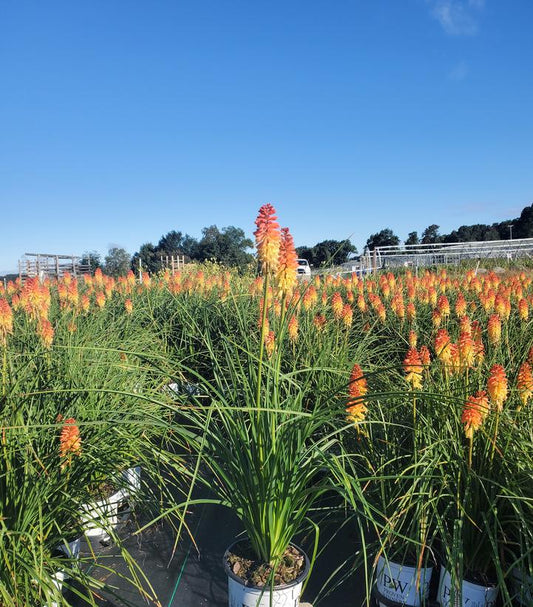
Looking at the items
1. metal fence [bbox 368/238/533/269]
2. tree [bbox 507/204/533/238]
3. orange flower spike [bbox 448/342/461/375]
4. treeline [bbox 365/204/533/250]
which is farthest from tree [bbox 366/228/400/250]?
orange flower spike [bbox 448/342/461/375]

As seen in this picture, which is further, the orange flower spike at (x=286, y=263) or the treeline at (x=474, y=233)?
the treeline at (x=474, y=233)

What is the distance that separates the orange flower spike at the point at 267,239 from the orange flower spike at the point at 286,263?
0.06 meters

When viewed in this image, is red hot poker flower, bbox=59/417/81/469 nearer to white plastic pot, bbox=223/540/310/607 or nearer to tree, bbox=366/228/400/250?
white plastic pot, bbox=223/540/310/607

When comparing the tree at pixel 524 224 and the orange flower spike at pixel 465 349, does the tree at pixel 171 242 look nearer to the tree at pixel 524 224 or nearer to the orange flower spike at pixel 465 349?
the tree at pixel 524 224

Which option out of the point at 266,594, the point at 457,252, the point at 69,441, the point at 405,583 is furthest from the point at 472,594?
the point at 457,252

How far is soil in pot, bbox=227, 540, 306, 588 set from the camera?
2.01 metres

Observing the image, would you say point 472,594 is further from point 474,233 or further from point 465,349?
point 474,233

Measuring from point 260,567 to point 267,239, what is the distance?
4.63 feet

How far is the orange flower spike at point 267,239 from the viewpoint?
5.72 ft

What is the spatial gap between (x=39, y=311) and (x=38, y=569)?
2737 mm

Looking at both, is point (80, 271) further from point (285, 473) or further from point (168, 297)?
point (285, 473)

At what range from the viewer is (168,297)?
6.86 meters

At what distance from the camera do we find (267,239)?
1.75 meters

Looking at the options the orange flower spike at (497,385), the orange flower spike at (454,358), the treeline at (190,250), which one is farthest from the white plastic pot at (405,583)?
the treeline at (190,250)
